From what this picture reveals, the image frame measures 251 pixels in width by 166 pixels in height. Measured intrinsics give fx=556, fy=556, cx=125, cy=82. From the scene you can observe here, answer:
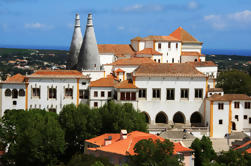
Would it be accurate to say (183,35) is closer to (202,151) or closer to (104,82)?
(104,82)

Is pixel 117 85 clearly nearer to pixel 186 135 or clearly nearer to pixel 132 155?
pixel 186 135

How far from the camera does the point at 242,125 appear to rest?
71812 millimetres

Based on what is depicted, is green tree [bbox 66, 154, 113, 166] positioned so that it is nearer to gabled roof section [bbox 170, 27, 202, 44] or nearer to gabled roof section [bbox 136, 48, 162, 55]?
gabled roof section [bbox 136, 48, 162, 55]

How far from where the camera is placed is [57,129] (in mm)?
59469

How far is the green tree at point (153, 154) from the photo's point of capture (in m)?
45.4

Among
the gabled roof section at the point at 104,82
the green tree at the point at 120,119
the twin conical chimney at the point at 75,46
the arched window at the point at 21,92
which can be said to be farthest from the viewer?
the twin conical chimney at the point at 75,46

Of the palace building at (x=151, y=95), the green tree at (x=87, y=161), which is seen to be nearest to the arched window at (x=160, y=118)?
the palace building at (x=151, y=95)

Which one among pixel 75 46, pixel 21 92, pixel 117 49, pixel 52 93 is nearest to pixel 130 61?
pixel 75 46

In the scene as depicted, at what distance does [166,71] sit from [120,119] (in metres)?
13.7

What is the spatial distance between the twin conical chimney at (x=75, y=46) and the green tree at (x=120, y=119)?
17.5 metres

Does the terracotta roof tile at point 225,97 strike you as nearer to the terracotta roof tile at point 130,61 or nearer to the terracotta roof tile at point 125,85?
the terracotta roof tile at point 125,85

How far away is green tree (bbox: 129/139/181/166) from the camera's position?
149 ft

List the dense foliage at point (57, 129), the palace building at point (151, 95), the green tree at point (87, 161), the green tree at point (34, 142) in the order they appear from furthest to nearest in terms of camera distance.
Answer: the palace building at point (151, 95)
the dense foliage at point (57, 129)
the green tree at point (34, 142)
the green tree at point (87, 161)

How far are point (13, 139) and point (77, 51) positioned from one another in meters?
23.8
